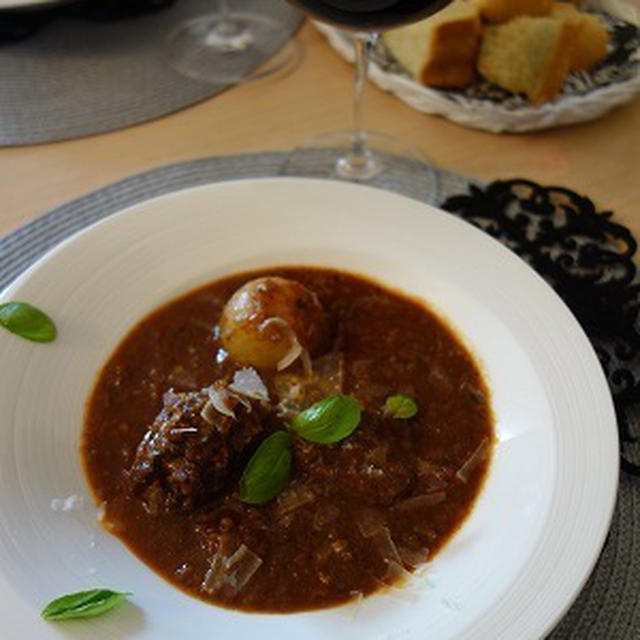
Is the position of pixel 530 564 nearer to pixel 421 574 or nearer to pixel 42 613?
pixel 421 574

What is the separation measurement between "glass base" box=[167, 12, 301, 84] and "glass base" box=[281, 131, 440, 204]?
0.40 m

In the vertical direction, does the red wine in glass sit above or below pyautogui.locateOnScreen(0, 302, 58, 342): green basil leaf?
above

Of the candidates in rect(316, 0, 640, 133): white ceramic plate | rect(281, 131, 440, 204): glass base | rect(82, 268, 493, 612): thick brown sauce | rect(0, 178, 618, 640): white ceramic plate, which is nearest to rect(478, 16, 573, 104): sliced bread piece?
rect(316, 0, 640, 133): white ceramic plate

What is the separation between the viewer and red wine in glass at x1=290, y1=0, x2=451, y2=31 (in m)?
1.82

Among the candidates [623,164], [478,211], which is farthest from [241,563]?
[623,164]

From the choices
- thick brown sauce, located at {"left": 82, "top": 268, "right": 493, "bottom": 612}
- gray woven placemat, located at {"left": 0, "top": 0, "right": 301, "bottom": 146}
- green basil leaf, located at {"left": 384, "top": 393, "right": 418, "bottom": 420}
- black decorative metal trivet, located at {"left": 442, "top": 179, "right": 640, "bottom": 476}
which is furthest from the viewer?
gray woven placemat, located at {"left": 0, "top": 0, "right": 301, "bottom": 146}

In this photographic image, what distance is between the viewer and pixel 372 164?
7.86 feet

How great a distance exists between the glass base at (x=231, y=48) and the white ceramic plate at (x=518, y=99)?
0.28 metres

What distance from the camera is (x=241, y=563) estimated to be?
1411 mm

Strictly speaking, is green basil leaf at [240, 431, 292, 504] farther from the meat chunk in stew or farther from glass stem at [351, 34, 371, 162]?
glass stem at [351, 34, 371, 162]

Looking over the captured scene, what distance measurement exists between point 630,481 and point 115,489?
0.94m

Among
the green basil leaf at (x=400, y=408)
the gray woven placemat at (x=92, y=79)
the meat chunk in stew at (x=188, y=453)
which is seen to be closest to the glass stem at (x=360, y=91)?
the gray woven placemat at (x=92, y=79)

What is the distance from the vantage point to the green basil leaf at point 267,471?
1.47 metres

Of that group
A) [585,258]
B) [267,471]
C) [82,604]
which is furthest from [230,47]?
[82,604]
